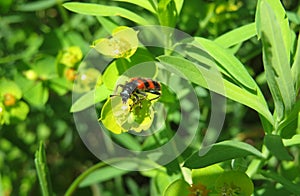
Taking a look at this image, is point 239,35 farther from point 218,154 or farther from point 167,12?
point 218,154

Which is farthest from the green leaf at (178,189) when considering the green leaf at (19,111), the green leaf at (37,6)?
the green leaf at (37,6)

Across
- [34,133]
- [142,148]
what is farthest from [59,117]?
[142,148]

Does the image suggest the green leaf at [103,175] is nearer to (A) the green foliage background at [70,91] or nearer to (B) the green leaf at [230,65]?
(A) the green foliage background at [70,91]

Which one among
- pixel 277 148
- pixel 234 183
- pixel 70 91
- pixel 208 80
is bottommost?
pixel 70 91

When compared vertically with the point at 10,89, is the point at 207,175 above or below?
above

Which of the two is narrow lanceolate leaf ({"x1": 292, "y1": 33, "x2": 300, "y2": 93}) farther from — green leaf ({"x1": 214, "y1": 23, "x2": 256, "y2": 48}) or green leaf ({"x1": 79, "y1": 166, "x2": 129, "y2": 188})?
green leaf ({"x1": 79, "y1": 166, "x2": 129, "y2": 188})

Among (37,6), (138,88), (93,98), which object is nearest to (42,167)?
(93,98)

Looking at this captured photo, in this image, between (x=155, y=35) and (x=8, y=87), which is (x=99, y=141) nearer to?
(x=8, y=87)

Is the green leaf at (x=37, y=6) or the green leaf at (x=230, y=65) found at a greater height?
the green leaf at (x=230, y=65)
